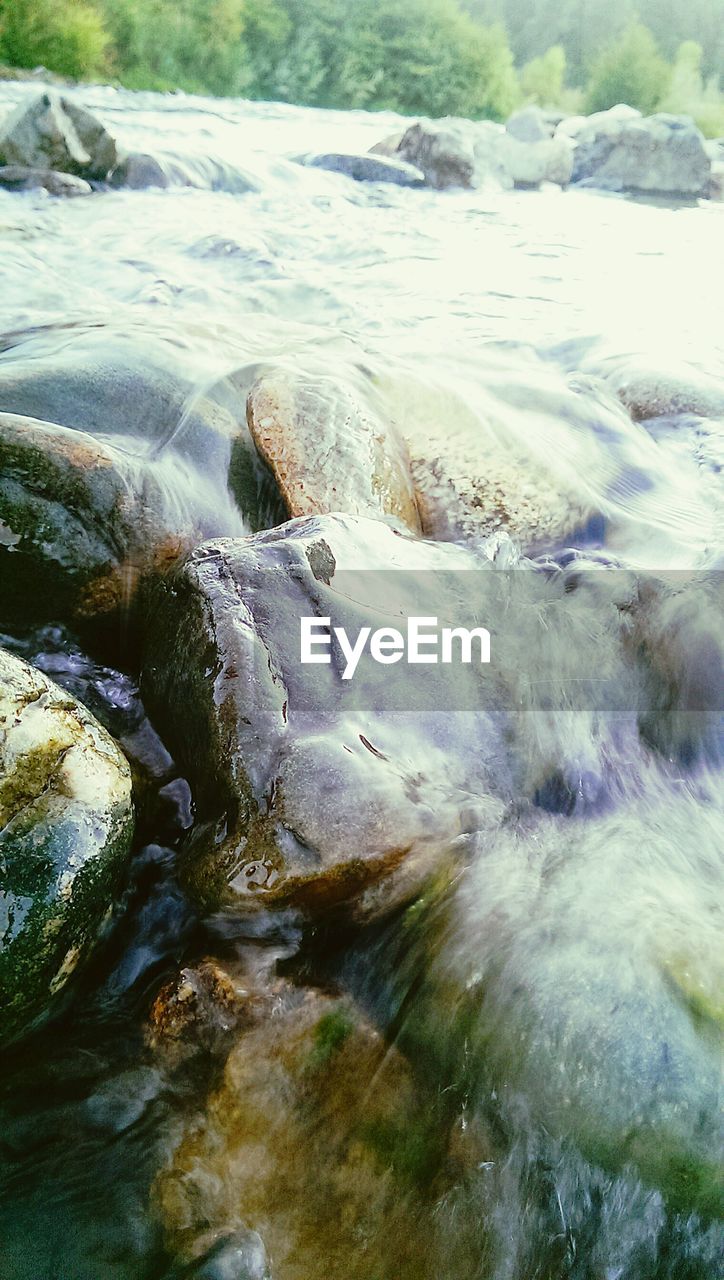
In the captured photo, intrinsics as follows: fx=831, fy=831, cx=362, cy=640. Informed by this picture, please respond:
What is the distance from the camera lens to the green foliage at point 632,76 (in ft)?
89.0

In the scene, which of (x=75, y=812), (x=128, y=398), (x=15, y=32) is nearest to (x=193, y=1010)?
(x=75, y=812)

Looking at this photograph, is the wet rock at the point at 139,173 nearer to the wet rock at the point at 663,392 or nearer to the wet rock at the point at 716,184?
the wet rock at the point at 663,392

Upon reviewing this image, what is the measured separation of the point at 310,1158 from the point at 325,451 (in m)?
2.17

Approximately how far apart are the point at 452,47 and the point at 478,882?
31803 millimetres

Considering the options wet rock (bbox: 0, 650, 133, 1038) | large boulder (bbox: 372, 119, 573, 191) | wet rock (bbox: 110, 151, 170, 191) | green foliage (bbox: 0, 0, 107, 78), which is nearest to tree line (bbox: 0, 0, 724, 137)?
green foliage (bbox: 0, 0, 107, 78)

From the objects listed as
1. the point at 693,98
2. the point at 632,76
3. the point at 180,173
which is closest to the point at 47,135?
the point at 180,173

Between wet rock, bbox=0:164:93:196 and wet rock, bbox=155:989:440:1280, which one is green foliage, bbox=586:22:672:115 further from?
wet rock, bbox=155:989:440:1280

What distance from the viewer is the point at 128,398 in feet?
10.3

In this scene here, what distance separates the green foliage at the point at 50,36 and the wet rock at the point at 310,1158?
19.0m

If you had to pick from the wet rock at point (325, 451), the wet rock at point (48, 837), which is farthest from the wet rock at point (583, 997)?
the wet rock at point (325, 451)

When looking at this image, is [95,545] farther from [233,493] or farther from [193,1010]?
[193,1010]

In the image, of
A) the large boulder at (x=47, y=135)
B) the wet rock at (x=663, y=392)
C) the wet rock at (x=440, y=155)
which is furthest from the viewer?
the wet rock at (x=440, y=155)

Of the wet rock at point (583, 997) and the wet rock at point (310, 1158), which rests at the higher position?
the wet rock at point (583, 997)

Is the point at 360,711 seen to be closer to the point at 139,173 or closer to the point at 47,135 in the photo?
the point at 47,135
